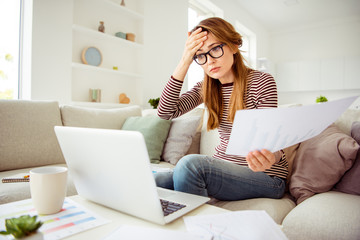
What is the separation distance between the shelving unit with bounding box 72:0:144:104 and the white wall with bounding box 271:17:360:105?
5.16 metres

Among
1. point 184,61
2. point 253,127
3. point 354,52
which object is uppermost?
point 354,52

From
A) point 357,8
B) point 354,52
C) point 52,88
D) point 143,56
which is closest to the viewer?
point 52,88

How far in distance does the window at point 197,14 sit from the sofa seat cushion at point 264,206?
3.53 m

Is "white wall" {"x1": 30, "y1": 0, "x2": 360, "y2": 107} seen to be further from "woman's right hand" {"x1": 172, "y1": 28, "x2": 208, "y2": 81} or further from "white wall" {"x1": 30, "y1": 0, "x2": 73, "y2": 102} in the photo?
"woman's right hand" {"x1": 172, "y1": 28, "x2": 208, "y2": 81}

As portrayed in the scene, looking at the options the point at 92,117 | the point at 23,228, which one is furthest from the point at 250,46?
the point at 23,228

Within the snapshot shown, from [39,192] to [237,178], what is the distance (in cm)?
69

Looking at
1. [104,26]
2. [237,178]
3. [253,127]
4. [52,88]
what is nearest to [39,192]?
[253,127]

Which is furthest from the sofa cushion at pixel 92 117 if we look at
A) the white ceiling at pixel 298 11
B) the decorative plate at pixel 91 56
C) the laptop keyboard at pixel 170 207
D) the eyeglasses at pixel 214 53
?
the white ceiling at pixel 298 11

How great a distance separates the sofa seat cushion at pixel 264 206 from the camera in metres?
1.00

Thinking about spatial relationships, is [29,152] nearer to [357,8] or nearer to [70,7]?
[70,7]

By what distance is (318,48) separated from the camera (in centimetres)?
672

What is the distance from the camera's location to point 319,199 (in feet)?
3.45

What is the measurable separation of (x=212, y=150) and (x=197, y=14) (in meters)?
3.60

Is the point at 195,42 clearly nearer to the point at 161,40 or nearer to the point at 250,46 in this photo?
the point at 161,40
